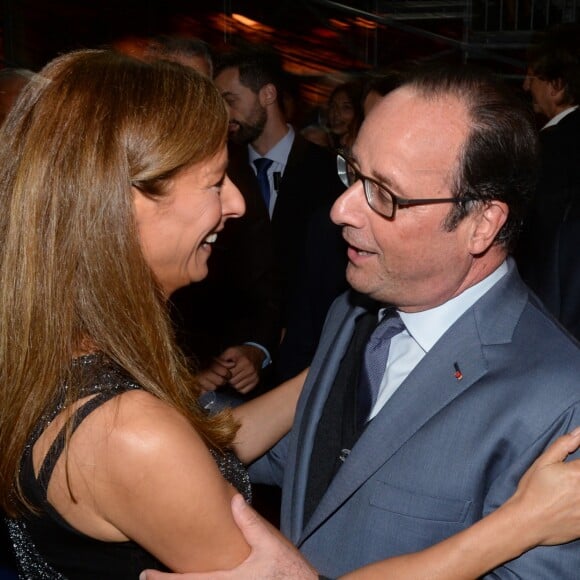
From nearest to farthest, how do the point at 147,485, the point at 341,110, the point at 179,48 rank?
the point at 147,485, the point at 179,48, the point at 341,110

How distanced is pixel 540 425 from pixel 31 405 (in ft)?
2.84

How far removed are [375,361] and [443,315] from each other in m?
0.19

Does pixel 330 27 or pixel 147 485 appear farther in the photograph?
pixel 330 27

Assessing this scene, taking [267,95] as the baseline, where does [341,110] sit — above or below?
below

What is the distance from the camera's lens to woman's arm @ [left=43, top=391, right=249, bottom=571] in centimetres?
132

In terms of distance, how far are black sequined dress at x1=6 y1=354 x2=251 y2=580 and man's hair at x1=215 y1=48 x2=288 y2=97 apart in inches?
129

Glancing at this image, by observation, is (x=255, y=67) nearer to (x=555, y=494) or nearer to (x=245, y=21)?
(x=555, y=494)

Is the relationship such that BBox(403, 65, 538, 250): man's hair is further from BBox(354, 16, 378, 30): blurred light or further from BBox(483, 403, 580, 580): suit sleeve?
BBox(354, 16, 378, 30): blurred light

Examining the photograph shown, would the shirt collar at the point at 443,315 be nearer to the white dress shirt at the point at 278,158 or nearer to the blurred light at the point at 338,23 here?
the white dress shirt at the point at 278,158

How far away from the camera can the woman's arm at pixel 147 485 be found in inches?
52.0

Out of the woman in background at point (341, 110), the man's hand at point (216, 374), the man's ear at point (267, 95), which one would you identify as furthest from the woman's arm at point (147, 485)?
the woman in background at point (341, 110)

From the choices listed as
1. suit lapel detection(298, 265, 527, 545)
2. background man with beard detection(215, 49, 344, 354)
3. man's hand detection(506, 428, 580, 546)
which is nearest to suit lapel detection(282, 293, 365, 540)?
suit lapel detection(298, 265, 527, 545)

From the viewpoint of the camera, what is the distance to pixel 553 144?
3129 millimetres

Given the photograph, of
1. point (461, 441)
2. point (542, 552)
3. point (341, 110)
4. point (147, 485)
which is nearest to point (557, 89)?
point (341, 110)
